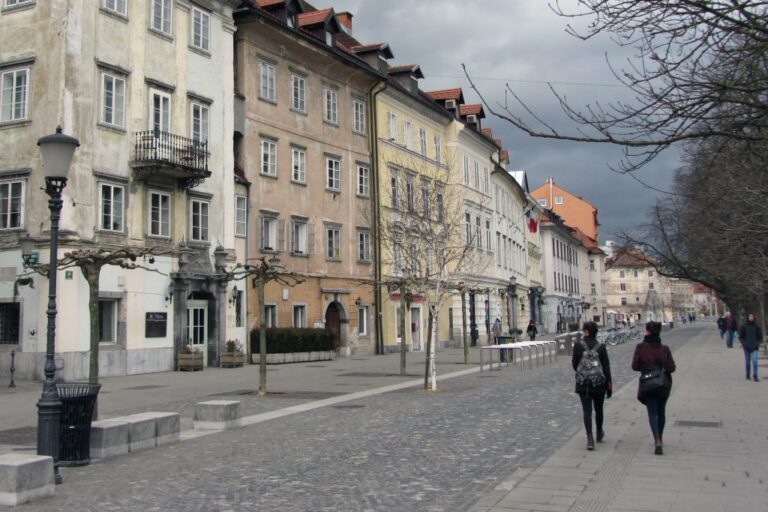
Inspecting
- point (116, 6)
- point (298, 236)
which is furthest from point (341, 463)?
point (298, 236)

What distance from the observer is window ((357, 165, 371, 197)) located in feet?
131

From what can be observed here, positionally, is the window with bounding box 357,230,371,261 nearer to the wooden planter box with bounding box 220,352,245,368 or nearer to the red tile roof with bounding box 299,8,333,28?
the red tile roof with bounding box 299,8,333,28

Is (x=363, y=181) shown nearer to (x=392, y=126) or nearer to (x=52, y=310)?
(x=392, y=126)

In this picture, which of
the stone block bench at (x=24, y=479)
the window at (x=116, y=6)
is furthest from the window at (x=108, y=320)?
the stone block bench at (x=24, y=479)

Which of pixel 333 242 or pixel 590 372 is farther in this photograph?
pixel 333 242

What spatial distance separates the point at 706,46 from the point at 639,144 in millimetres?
1178

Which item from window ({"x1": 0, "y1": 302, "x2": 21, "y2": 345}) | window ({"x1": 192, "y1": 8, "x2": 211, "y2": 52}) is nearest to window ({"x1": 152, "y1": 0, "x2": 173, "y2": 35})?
window ({"x1": 192, "y1": 8, "x2": 211, "y2": 52})

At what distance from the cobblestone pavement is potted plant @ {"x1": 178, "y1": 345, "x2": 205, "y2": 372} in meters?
12.2

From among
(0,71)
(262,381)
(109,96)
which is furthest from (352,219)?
(262,381)

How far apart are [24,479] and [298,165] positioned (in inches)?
1108

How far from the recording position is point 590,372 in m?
10.4

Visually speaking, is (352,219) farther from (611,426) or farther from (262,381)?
(611,426)

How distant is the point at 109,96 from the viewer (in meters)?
25.5

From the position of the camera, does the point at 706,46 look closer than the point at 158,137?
Yes
